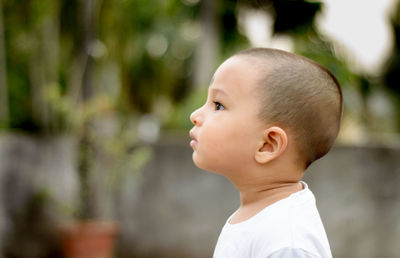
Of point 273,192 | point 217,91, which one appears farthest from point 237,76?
point 273,192

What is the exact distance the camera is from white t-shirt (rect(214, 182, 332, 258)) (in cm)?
86

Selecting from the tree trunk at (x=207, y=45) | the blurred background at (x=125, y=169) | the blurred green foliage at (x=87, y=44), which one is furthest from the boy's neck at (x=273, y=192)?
the tree trunk at (x=207, y=45)

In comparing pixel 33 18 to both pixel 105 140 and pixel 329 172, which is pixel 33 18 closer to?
pixel 105 140

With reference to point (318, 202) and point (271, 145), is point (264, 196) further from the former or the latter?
point (318, 202)

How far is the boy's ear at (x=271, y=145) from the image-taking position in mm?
972

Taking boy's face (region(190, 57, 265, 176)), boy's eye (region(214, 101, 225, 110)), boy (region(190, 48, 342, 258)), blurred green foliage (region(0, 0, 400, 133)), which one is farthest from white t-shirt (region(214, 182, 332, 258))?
blurred green foliage (region(0, 0, 400, 133))

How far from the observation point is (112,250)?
15.1ft

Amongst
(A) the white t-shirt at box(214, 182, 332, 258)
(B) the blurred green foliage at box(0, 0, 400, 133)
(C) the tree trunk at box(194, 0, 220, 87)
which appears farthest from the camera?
(C) the tree trunk at box(194, 0, 220, 87)

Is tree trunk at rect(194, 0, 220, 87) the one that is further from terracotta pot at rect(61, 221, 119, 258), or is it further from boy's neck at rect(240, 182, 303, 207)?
boy's neck at rect(240, 182, 303, 207)

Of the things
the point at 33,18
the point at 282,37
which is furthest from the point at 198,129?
the point at 33,18

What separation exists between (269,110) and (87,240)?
3.66 meters

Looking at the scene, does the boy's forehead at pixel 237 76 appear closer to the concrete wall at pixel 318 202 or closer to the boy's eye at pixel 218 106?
the boy's eye at pixel 218 106

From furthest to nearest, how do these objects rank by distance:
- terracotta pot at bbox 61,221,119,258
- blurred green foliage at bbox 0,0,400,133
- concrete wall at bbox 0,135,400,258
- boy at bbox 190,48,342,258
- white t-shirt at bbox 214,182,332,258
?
concrete wall at bbox 0,135,400,258, terracotta pot at bbox 61,221,119,258, blurred green foliage at bbox 0,0,400,133, boy at bbox 190,48,342,258, white t-shirt at bbox 214,182,332,258

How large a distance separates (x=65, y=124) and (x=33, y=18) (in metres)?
1.05
